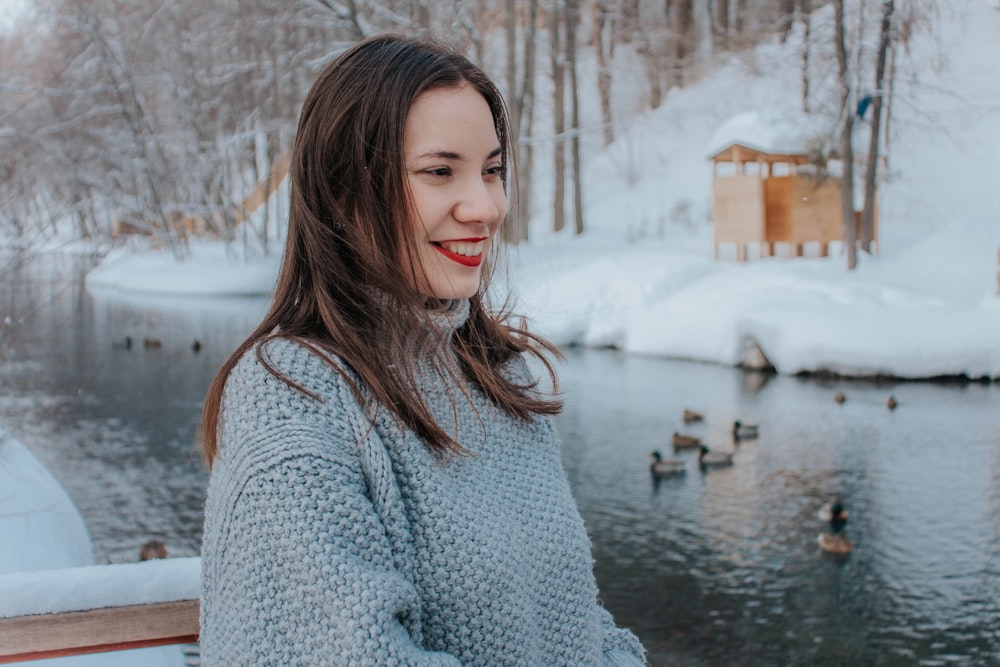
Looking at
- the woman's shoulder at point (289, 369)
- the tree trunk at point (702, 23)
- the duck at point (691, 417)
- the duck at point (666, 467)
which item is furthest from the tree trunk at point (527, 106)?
the woman's shoulder at point (289, 369)

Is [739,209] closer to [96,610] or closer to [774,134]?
[774,134]

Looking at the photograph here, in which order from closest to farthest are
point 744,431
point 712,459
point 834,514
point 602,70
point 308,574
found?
point 308,574 < point 834,514 < point 712,459 < point 744,431 < point 602,70

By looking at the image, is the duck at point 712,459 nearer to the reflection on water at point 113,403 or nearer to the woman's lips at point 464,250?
the reflection on water at point 113,403

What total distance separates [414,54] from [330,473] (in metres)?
0.54

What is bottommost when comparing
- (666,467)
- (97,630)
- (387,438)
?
(666,467)

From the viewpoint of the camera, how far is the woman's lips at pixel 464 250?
133 cm

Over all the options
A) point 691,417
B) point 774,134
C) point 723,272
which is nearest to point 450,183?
point 691,417

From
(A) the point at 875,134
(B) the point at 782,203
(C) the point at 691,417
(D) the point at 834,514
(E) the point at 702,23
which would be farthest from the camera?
(E) the point at 702,23

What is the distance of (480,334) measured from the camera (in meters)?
1.61

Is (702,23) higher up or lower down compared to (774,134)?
higher up

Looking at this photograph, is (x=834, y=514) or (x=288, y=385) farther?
(x=834, y=514)

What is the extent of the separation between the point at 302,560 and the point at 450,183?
0.51m

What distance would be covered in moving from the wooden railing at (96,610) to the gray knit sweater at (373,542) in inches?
25.5

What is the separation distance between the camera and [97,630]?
178 centimetres
